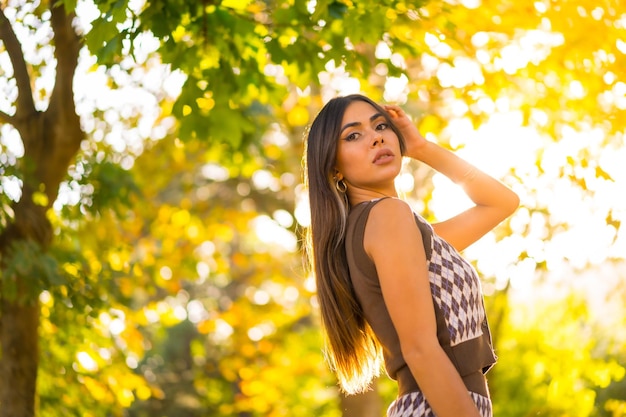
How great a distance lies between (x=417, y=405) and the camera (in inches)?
93.3

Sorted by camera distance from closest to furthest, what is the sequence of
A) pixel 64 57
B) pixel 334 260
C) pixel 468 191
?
pixel 334 260 < pixel 468 191 < pixel 64 57

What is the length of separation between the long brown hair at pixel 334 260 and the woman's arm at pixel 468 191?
1.18 feet

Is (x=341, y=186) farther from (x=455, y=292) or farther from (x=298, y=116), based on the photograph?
(x=298, y=116)

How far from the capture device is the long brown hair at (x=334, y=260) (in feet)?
8.43

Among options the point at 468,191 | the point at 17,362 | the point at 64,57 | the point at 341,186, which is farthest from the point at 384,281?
the point at 17,362

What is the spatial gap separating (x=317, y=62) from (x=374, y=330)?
2313 mm

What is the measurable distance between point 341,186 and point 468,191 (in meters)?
0.66

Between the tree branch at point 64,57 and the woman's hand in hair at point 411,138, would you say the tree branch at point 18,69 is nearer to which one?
the tree branch at point 64,57

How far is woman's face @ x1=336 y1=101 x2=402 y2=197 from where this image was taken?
2.66 meters

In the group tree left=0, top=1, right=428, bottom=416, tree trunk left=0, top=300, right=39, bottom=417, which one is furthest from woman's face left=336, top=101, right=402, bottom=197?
tree trunk left=0, top=300, right=39, bottom=417

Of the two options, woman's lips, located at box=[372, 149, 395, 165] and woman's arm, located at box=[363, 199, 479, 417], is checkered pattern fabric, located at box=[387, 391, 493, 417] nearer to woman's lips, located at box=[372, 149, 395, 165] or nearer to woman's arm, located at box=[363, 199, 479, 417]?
woman's arm, located at box=[363, 199, 479, 417]

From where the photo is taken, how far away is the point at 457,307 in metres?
2.45

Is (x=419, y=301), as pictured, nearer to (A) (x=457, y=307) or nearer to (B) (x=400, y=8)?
(A) (x=457, y=307)

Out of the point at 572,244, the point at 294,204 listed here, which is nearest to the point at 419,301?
the point at 572,244
